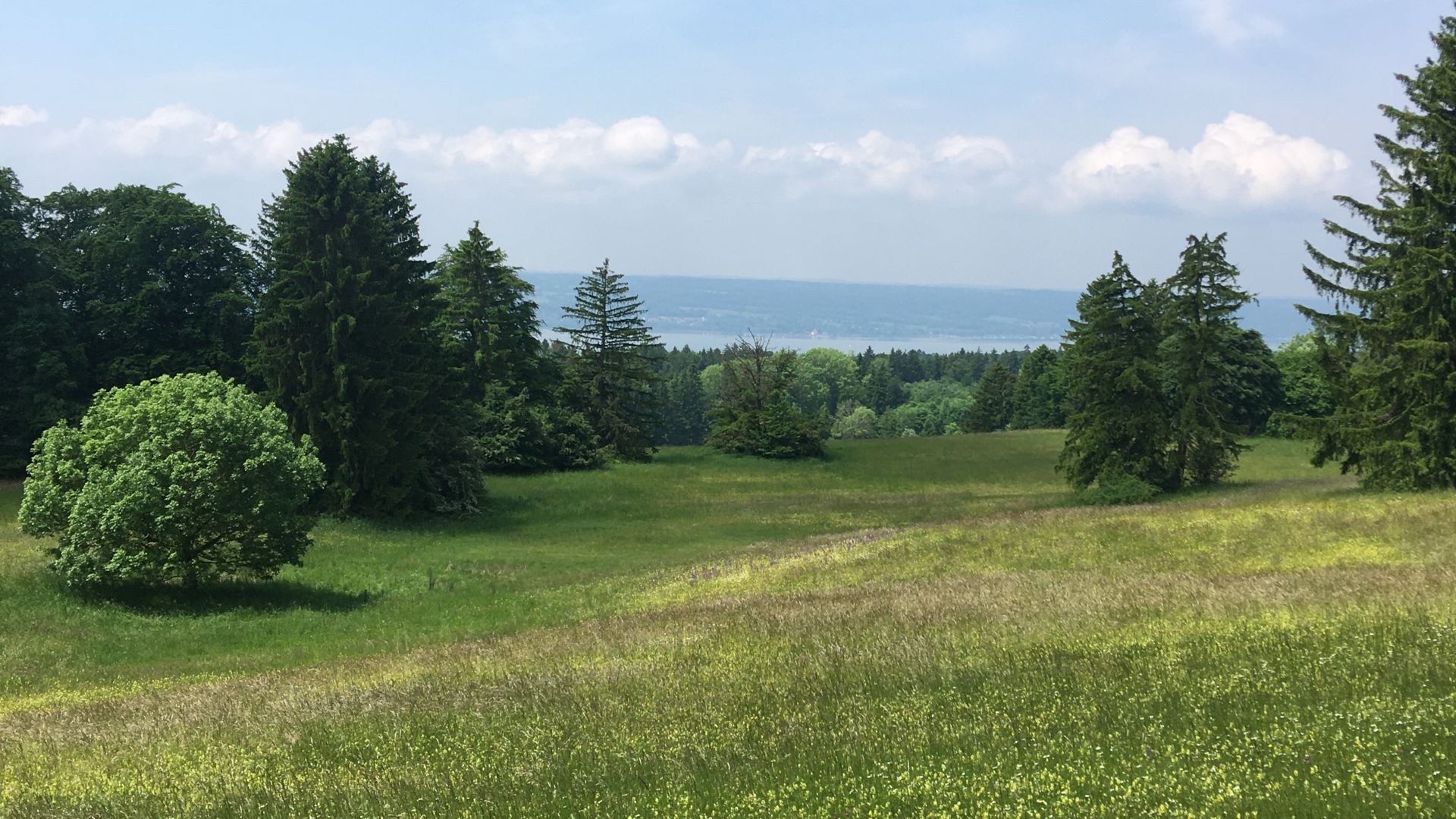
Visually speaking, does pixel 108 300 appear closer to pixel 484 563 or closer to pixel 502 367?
pixel 502 367

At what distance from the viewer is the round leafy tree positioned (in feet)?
72.6

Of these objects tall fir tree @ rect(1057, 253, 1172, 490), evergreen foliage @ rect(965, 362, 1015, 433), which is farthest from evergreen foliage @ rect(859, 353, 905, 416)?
tall fir tree @ rect(1057, 253, 1172, 490)

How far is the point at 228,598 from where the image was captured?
24438mm

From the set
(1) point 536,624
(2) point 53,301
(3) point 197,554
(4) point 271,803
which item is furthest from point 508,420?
(4) point 271,803

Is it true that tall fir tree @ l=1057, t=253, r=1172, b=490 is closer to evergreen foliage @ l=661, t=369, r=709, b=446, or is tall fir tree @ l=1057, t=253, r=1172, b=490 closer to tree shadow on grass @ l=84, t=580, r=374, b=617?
tree shadow on grass @ l=84, t=580, r=374, b=617

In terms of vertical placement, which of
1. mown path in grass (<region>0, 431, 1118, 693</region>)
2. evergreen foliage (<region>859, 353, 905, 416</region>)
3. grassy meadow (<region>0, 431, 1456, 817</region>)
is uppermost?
evergreen foliage (<region>859, 353, 905, 416</region>)

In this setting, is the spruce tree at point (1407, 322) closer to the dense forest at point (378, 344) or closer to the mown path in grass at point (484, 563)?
the dense forest at point (378, 344)

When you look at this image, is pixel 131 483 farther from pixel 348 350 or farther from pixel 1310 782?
pixel 1310 782

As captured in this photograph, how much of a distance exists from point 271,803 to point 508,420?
53.3 m

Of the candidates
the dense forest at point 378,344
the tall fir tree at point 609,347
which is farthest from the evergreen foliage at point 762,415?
the tall fir tree at point 609,347

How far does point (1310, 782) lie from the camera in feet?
18.6

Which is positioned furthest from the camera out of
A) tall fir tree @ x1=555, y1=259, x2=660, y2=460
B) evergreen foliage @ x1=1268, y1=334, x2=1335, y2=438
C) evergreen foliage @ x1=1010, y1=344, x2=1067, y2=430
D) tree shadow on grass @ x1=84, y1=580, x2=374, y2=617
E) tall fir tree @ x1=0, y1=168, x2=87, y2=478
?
evergreen foliage @ x1=1010, y1=344, x2=1067, y2=430

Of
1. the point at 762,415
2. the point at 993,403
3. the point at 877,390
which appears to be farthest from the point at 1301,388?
the point at 877,390

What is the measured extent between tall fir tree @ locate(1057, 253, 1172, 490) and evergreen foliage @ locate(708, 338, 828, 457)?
30592 millimetres
